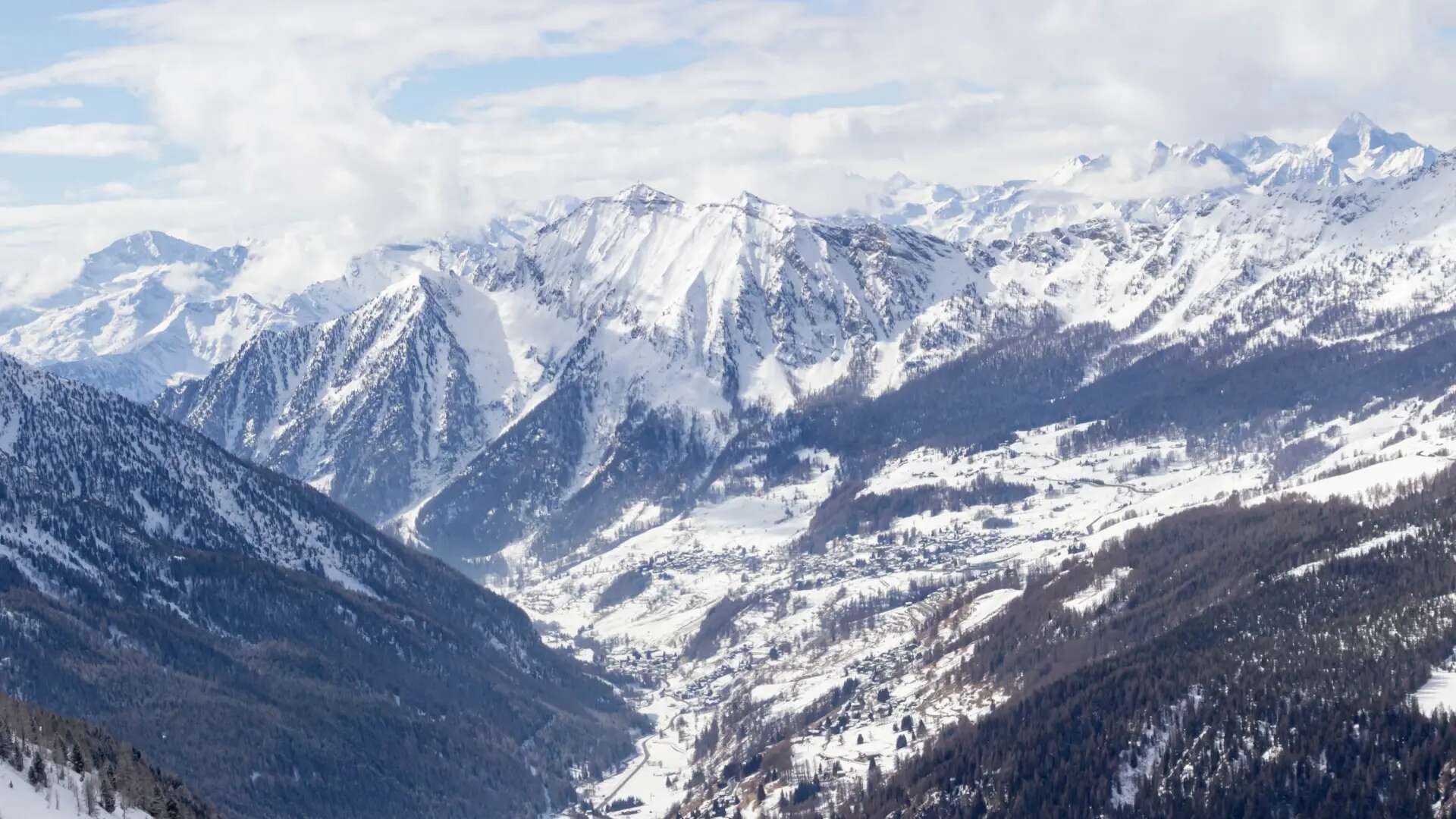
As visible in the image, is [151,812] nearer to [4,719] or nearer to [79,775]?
[79,775]

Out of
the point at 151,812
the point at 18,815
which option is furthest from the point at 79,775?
the point at 18,815

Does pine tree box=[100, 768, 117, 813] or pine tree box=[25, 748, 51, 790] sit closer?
pine tree box=[25, 748, 51, 790]

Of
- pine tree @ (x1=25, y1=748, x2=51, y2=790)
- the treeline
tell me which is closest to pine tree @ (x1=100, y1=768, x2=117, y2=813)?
the treeline

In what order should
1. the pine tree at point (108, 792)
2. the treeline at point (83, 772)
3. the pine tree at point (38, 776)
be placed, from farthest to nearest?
the pine tree at point (108, 792)
the treeline at point (83, 772)
the pine tree at point (38, 776)

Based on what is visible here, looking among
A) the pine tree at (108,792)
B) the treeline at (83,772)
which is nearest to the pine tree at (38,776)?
the treeline at (83,772)

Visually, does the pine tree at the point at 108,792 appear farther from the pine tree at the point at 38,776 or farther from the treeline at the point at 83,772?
the pine tree at the point at 38,776

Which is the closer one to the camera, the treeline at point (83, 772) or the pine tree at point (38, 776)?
the pine tree at point (38, 776)

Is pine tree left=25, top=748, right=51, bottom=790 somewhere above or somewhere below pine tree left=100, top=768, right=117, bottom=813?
above

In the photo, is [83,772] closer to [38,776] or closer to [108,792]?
[108,792]

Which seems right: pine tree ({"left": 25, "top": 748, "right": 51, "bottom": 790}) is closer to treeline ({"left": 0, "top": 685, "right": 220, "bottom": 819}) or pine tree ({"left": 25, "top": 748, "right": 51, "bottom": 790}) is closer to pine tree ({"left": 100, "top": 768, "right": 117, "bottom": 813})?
treeline ({"left": 0, "top": 685, "right": 220, "bottom": 819})

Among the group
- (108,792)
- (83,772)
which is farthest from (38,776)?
(83,772)

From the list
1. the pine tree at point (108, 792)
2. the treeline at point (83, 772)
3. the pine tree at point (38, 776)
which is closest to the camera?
the pine tree at point (38, 776)
